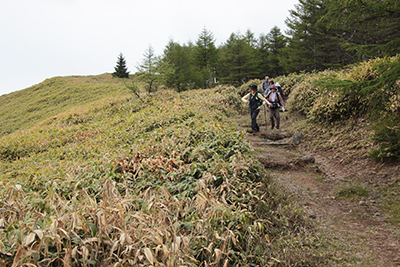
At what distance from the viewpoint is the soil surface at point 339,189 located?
3.46m

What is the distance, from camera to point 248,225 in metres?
3.23

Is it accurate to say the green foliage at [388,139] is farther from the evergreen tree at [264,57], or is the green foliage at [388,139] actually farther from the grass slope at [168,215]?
the evergreen tree at [264,57]

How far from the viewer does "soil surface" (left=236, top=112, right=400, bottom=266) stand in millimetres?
3457

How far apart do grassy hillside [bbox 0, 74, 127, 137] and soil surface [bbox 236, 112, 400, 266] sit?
1864 cm

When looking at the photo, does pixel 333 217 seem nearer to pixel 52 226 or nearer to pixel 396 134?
pixel 396 134

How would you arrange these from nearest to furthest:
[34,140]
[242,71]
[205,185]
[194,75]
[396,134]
→ [205,185] → [396,134] → [34,140] → [194,75] → [242,71]

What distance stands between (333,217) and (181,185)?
9.20 feet

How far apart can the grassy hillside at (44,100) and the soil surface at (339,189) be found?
1864 cm

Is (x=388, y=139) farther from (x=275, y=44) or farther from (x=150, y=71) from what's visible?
(x=275, y=44)

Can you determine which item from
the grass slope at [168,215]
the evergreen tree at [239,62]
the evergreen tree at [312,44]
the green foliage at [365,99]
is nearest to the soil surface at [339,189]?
the grass slope at [168,215]

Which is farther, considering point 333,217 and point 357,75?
point 357,75

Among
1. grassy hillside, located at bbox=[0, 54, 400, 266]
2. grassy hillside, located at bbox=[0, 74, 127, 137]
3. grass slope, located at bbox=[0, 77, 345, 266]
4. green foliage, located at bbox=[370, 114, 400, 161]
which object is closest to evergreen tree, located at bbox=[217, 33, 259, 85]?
grassy hillside, located at bbox=[0, 74, 127, 137]

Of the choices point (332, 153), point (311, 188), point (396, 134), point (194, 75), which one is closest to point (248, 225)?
point (311, 188)

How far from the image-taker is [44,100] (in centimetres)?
2883
